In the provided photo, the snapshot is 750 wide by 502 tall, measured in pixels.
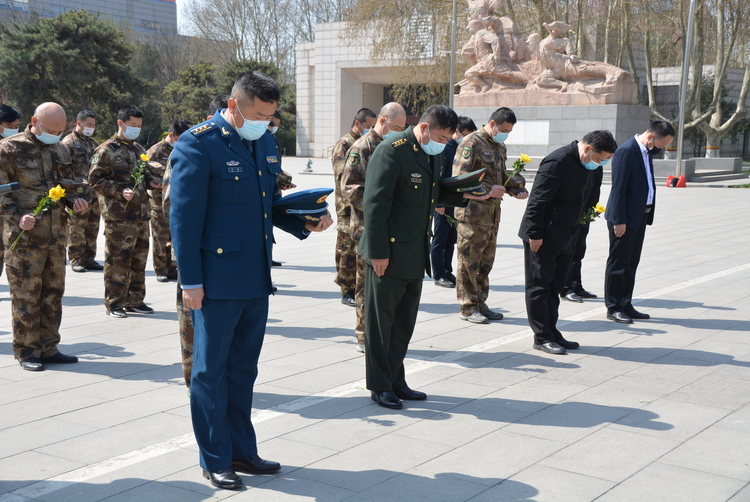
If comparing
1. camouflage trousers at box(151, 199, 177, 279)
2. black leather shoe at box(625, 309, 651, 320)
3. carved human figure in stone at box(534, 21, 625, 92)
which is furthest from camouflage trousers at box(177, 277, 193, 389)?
carved human figure in stone at box(534, 21, 625, 92)

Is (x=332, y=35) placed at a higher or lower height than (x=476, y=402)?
higher

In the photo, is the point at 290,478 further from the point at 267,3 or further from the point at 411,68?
the point at 267,3

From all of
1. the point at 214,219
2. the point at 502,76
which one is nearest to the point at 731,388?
the point at 214,219

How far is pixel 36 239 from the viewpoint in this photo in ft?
19.6

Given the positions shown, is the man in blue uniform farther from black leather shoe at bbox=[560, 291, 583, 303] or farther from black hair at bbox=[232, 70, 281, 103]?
black leather shoe at bbox=[560, 291, 583, 303]

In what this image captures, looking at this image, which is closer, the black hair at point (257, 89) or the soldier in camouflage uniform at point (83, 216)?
the black hair at point (257, 89)

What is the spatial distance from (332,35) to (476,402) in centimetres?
4684

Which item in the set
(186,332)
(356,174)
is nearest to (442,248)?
(356,174)

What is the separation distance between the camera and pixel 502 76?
2947 cm

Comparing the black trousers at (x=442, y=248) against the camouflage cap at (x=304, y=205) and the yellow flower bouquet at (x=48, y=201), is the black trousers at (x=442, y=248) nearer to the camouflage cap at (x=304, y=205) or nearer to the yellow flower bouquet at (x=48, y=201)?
the yellow flower bouquet at (x=48, y=201)

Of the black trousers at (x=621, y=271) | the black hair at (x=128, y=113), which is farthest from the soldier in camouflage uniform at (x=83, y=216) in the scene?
the black trousers at (x=621, y=271)

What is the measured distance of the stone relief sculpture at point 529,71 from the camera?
27500 millimetres

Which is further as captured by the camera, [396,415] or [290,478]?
[396,415]

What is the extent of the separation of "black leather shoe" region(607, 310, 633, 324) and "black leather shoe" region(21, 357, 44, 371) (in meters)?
5.41
